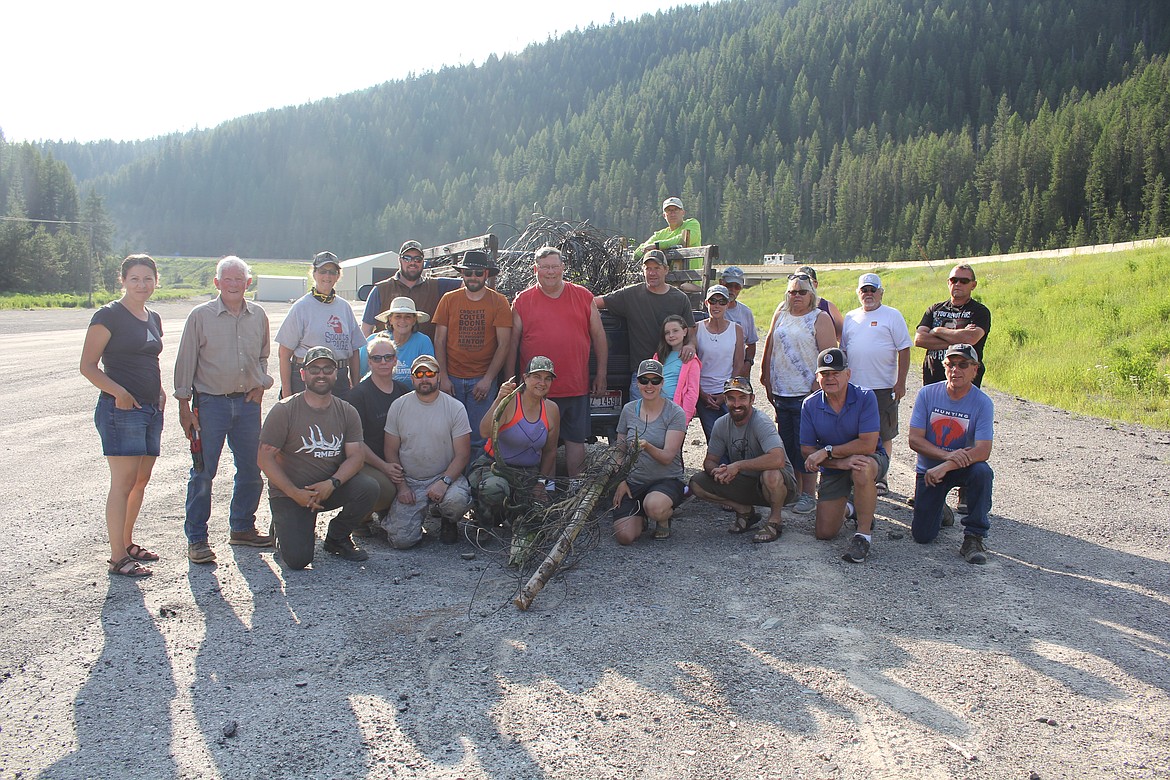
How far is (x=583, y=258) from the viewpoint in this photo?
8.74m

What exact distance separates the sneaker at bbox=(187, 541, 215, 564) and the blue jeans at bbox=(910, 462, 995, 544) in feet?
15.9

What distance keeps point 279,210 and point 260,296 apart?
3725 inches

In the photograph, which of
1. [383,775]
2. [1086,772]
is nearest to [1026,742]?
[1086,772]

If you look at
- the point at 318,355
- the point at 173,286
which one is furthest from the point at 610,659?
the point at 173,286

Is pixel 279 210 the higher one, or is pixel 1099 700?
pixel 279 210

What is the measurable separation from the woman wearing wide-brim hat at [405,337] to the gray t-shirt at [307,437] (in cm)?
92

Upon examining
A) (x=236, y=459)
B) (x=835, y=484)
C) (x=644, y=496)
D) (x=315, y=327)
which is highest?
(x=315, y=327)

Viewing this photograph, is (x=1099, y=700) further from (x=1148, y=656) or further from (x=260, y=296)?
(x=260, y=296)

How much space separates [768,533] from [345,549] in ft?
9.83

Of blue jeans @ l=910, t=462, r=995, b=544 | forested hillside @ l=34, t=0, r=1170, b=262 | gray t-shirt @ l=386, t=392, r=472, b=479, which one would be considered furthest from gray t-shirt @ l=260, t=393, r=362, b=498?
forested hillside @ l=34, t=0, r=1170, b=262

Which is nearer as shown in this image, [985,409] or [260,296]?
[985,409]

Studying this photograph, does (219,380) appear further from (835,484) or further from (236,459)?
(835,484)

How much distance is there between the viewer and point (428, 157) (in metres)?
160

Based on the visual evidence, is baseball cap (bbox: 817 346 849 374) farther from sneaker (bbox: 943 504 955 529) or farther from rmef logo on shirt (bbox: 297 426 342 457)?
rmef logo on shirt (bbox: 297 426 342 457)
